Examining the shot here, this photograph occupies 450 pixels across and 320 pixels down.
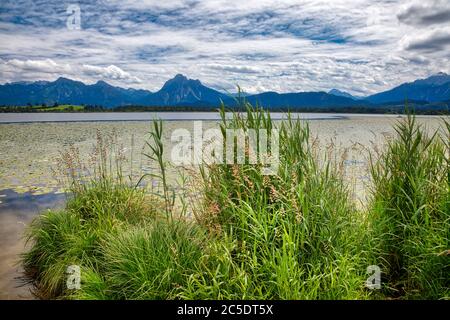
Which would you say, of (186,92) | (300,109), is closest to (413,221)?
(300,109)

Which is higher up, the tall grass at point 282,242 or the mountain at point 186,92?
the mountain at point 186,92

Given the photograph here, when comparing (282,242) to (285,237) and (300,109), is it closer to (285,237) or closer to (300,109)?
(285,237)

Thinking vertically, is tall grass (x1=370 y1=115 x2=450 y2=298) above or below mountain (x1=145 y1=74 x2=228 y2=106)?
below

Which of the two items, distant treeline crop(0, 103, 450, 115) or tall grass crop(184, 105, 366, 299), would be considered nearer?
tall grass crop(184, 105, 366, 299)

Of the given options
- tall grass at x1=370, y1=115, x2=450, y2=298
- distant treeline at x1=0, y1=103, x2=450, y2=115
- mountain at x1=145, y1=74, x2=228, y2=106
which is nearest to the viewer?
tall grass at x1=370, y1=115, x2=450, y2=298

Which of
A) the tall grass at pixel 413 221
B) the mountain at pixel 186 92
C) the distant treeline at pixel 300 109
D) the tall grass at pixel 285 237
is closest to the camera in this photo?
the tall grass at pixel 285 237

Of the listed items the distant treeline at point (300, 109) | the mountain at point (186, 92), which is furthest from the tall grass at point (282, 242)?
the mountain at point (186, 92)

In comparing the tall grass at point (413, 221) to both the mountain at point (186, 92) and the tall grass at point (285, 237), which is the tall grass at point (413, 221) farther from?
the mountain at point (186, 92)

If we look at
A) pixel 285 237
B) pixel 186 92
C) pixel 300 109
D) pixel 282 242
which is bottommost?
pixel 282 242

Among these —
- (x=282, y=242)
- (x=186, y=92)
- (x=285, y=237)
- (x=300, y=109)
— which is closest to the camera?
(x=285, y=237)

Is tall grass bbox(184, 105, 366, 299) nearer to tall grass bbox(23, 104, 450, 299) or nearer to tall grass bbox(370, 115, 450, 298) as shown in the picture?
tall grass bbox(23, 104, 450, 299)

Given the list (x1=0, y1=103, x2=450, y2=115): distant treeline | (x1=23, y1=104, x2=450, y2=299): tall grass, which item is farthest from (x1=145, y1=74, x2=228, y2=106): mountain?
(x1=23, y1=104, x2=450, y2=299): tall grass

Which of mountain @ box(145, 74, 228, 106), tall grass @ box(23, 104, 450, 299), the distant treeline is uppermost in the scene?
mountain @ box(145, 74, 228, 106)

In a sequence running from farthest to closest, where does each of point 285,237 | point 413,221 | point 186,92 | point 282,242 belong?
point 186,92
point 413,221
point 282,242
point 285,237
